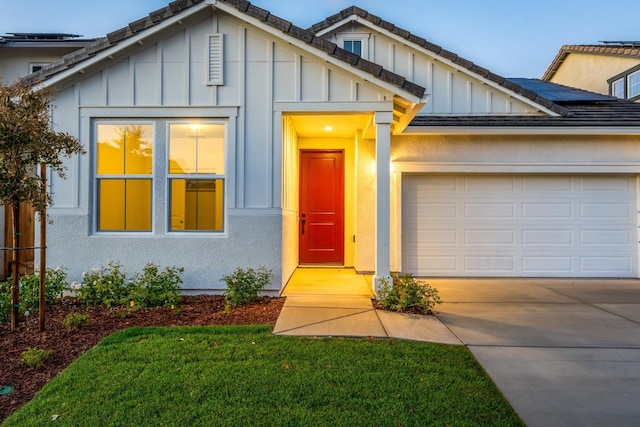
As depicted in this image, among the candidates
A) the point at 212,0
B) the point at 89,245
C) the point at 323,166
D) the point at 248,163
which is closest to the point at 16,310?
the point at 89,245

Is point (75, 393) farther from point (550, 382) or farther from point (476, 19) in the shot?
point (476, 19)

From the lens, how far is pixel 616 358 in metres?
3.89

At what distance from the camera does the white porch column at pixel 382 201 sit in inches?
243

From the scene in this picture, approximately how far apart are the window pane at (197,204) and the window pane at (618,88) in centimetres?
1455

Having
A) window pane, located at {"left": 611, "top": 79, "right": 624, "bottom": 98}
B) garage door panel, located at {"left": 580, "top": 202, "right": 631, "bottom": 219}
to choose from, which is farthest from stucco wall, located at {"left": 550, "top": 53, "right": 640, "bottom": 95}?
garage door panel, located at {"left": 580, "top": 202, "right": 631, "bottom": 219}

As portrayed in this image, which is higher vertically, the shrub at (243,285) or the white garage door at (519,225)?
the white garage door at (519,225)

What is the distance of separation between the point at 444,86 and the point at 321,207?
3.97 meters

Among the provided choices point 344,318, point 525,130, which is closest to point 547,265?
point 525,130

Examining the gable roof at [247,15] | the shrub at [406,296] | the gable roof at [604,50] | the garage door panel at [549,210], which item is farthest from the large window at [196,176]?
the gable roof at [604,50]

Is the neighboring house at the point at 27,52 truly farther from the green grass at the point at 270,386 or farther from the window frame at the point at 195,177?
the green grass at the point at 270,386

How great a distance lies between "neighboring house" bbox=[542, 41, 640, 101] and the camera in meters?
13.1

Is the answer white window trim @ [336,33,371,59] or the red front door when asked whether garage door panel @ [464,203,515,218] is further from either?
white window trim @ [336,33,371,59]

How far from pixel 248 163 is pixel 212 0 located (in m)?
2.54

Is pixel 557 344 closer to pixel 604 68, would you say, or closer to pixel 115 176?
pixel 115 176
